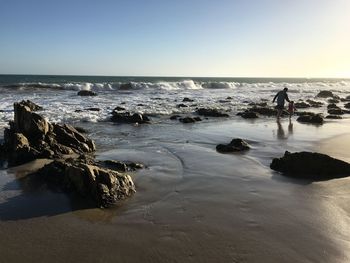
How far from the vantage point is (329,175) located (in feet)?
26.7

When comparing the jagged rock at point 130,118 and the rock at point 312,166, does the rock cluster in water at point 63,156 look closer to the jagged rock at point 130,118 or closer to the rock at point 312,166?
the rock at point 312,166

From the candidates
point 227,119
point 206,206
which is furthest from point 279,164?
point 227,119

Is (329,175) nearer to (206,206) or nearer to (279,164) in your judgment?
(279,164)

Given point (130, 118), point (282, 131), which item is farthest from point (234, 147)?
point (130, 118)

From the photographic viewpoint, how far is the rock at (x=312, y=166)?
26.8 ft

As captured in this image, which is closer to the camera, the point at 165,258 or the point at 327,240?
the point at 165,258

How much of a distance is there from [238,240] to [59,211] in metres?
2.59

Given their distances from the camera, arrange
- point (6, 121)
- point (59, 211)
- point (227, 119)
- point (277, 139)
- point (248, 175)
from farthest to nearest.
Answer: point (227, 119), point (6, 121), point (277, 139), point (248, 175), point (59, 211)

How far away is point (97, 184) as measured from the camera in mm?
6391

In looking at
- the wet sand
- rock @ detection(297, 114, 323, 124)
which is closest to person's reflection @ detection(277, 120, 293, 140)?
rock @ detection(297, 114, 323, 124)

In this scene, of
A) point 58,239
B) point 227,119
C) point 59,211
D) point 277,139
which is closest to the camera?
point 58,239

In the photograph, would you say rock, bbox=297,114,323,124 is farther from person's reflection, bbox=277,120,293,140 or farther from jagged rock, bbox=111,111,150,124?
jagged rock, bbox=111,111,150,124

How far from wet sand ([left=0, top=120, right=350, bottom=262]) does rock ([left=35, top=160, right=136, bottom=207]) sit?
0.20 meters

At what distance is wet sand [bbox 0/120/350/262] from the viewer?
471 cm
